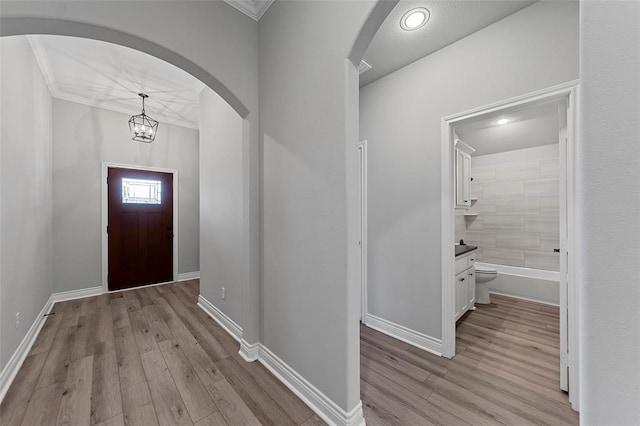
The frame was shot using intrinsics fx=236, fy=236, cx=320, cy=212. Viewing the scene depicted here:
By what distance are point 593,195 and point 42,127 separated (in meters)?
4.90

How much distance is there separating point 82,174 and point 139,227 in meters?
1.12

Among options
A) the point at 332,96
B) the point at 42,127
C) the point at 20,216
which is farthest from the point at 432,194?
the point at 42,127

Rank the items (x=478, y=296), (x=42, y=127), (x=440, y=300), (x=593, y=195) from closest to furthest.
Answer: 1. (x=593, y=195)
2. (x=440, y=300)
3. (x=42, y=127)
4. (x=478, y=296)

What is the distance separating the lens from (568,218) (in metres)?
1.62

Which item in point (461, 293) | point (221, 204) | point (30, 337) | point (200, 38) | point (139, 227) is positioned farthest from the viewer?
point (139, 227)

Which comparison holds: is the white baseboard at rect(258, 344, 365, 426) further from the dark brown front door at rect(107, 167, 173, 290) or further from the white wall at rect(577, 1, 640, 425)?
the dark brown front door at rect(107, 167, 173, 290)

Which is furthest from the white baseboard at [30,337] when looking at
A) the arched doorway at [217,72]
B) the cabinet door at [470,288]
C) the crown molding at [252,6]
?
the cabinet door at [470,288]

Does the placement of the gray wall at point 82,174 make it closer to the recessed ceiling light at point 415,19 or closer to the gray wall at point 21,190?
the gray wall at point 21,190

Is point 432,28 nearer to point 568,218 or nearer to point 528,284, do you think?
point 568,218

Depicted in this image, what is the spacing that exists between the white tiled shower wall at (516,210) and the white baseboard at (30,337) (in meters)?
5.65

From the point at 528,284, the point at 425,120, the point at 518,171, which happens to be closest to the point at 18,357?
the point at 425,120

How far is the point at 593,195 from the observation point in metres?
0.63

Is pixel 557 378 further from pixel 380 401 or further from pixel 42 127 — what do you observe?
pixel 42 127

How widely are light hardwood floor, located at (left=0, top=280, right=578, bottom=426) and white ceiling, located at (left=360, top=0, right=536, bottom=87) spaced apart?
279 centimetres
